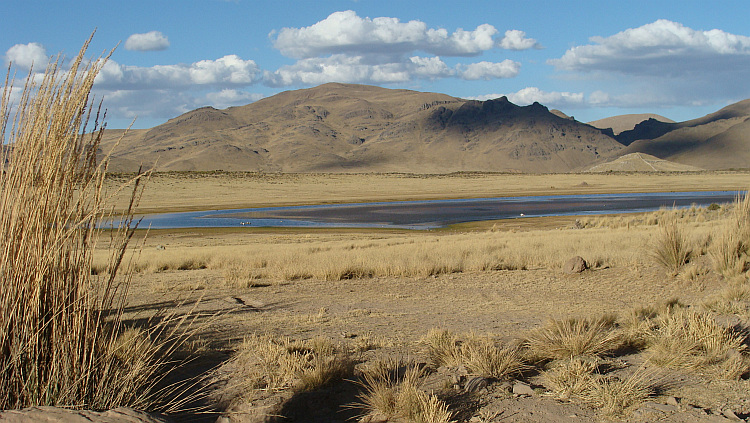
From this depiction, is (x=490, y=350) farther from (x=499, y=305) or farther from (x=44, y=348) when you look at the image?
(x=499, y=305)

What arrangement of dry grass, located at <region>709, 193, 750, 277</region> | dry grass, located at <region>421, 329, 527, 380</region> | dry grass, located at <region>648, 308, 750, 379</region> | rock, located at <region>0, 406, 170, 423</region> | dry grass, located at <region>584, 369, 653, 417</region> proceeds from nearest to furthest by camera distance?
rock, located at <region>0, 406, 170, 423</region>, dry grass, located at <region>584, 369, 653, 417</region>, dry grass, located at <region>421, 329, 527, 380</region>, dry grass, located at <region>648, 308, 750, 379</region>, dry grass, located at <region>709, 193, 750, 277</region>

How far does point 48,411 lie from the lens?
350 cm

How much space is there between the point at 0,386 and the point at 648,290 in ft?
35.8

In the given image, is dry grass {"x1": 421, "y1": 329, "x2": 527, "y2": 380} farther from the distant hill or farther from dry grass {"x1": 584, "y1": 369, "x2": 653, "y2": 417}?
the distant hill

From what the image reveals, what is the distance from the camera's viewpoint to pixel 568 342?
6.10 m

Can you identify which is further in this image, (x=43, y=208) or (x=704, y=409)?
(x=704, y=409)

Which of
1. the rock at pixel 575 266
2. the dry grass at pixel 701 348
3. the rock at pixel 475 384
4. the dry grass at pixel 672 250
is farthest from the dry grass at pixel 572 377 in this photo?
the dry grass at pixel 672 250

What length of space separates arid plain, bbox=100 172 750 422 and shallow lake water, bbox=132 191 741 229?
16.6 meters

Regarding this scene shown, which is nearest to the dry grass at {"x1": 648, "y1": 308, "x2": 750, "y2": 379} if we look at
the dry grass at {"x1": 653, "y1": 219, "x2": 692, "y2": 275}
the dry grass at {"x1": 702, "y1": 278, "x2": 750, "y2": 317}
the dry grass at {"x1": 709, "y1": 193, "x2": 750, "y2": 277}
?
the dry grass at {"x1": 702, "y1": 278, "x2": 750, "y2": 317}

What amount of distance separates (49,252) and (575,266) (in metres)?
11.4

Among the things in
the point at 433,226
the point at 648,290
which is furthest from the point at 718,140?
the point at 648,290

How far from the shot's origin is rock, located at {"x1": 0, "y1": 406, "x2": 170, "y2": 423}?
11.2 ft

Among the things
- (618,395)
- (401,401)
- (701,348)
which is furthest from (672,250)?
(401,401)

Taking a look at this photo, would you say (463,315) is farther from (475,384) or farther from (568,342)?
(475,384)
